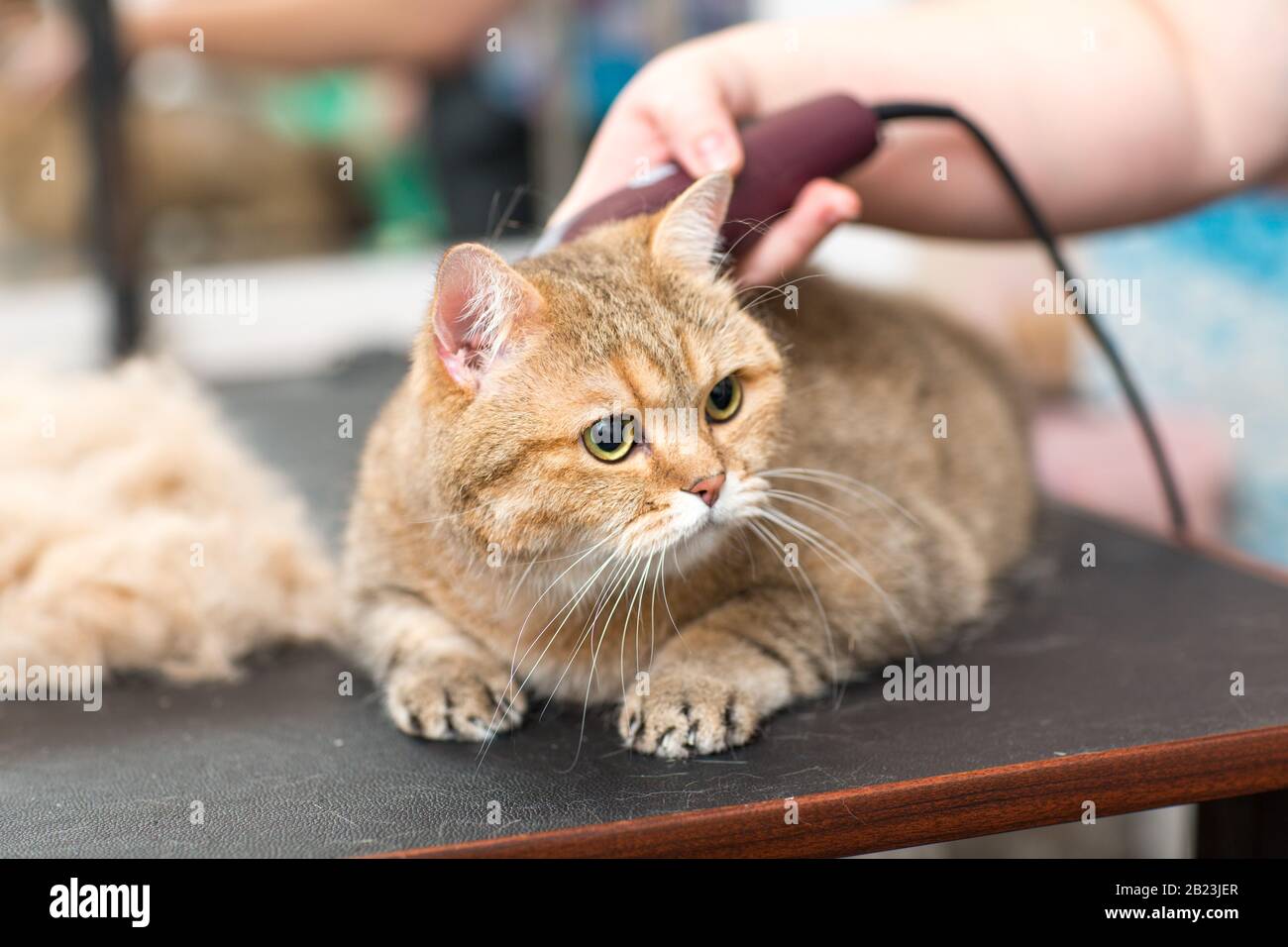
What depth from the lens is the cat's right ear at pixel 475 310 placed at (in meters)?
0.89

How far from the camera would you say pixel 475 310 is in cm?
94

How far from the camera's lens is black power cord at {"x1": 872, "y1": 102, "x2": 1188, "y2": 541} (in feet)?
3.99

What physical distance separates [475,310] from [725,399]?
0.23 metres

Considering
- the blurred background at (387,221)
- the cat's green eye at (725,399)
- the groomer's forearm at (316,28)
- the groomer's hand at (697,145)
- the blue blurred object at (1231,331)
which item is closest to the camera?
the cat's green eye at (725,399)

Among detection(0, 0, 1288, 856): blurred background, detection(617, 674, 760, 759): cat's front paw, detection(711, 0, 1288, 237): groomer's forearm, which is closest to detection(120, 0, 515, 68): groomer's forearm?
detection(0, 0, 1288, 856): blurred background

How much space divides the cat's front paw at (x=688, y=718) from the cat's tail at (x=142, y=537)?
43 cm

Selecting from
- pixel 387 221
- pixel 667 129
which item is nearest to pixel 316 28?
pixel 387 221

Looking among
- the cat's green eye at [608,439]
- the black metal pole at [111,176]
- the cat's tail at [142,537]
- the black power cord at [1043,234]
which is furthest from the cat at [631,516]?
the black metal pole at [111,176]

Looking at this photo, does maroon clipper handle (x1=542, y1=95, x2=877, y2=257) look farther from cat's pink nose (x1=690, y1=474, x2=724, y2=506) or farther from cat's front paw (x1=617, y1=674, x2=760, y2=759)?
cat's front paw (x1=617, y1=674, x2=760, y2=759)

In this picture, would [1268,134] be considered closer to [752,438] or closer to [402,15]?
[752,438]

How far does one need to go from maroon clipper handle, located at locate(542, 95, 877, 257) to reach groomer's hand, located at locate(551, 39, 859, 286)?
0.05ft

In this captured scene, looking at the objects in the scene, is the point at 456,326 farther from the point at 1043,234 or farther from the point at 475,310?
the point at 1043,234

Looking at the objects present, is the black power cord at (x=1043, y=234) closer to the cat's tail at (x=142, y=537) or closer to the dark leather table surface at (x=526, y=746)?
the dark leather table surface at (x=526, y=746)
